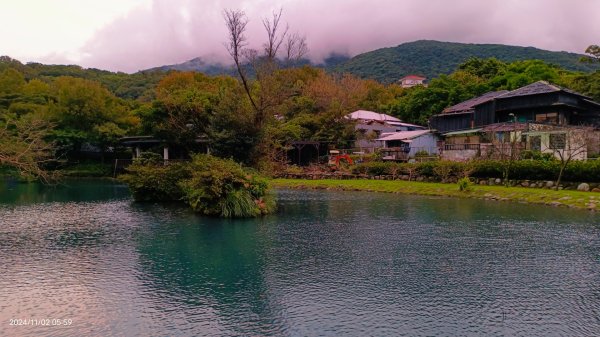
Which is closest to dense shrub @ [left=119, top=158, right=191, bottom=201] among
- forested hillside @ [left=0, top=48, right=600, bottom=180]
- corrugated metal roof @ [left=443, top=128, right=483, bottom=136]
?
forested hillside @ [left=0, top=48, right=600, bottom=180]

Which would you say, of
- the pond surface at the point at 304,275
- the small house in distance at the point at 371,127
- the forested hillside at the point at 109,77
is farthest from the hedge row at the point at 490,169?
the forested hillside at the point at 109,77

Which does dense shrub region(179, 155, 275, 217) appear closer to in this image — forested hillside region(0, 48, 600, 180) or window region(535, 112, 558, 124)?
forested hillside region(0, 48, 600, 180)

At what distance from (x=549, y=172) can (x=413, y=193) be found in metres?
8.74

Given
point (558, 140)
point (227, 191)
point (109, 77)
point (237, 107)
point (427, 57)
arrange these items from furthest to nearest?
1. point (427, 57)
2. point (109, 77)
3. point (558, 140)
4. point (237, 107)
5. point (227, 191)

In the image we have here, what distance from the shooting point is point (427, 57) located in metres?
125

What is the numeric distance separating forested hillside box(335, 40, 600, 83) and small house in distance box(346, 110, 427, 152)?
55.4 meters

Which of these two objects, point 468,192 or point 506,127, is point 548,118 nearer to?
point 506,127

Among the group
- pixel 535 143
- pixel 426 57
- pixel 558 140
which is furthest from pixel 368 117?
pixel 426 57

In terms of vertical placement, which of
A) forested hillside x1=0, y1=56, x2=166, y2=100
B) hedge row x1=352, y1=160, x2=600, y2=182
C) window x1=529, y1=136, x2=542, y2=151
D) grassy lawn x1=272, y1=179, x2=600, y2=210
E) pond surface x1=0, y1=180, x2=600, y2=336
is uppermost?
forested hillside x1=0, y1=56, x2=166, y2=100

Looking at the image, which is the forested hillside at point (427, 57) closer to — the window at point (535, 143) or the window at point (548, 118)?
the window at point (548, 118)

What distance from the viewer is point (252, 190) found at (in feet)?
74.0

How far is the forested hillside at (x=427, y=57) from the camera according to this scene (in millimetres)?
114250

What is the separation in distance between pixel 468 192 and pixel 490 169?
344cm

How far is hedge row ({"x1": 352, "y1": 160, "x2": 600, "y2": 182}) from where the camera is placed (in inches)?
1073
